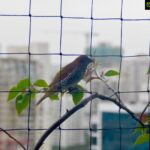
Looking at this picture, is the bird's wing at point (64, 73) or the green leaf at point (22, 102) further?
the bird's wing at point (64, 73)

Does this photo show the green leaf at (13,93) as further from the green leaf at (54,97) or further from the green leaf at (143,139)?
the green leaf at (143,139)

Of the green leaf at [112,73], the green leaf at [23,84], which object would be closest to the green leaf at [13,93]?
the green leaf at [23,84]

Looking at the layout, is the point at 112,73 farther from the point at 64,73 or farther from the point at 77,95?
the point at 64,73

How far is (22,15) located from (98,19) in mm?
96

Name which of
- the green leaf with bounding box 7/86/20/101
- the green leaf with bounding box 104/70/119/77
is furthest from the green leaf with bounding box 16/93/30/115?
the green leaf with bounding box 104/70/119/77

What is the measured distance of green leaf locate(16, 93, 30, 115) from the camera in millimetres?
646

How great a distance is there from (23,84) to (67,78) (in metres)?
0.20

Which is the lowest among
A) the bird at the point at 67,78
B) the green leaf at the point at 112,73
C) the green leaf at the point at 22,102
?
the green leaf at the point at 22,102

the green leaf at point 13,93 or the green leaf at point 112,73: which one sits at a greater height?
the green leaf at point 112,73

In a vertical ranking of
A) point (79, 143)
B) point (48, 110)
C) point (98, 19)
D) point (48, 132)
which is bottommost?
point (79, 143)

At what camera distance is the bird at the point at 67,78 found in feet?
2.29

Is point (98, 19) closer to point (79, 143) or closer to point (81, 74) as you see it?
point (81, 74)

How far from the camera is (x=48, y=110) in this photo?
393 inches

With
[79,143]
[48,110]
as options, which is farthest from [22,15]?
[79,143]
